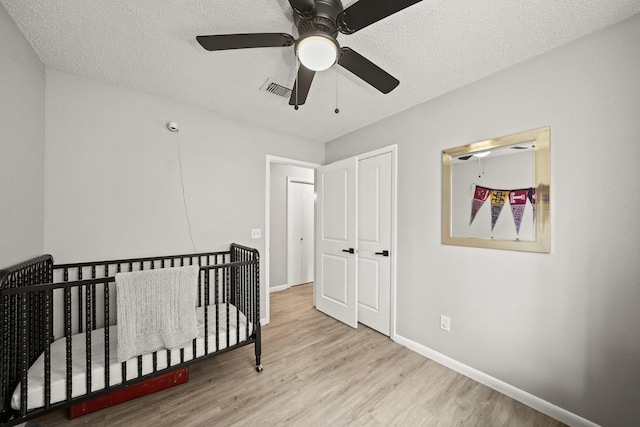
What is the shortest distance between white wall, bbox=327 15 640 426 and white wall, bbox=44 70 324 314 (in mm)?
2111

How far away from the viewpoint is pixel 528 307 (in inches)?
66.3

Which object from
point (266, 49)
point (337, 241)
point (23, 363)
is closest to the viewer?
point (23, 363)

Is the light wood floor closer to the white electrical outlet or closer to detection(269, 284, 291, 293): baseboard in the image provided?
the white electrical outlet

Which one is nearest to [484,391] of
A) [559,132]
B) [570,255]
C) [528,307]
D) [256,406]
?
[528,307]

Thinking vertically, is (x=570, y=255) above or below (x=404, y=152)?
below

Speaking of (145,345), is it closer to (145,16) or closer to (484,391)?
(145,16)

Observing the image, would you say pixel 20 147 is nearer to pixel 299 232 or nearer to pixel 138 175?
pixel 138 175

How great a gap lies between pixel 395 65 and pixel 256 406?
100 inches

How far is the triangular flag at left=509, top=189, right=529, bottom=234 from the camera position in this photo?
1711 millimetres

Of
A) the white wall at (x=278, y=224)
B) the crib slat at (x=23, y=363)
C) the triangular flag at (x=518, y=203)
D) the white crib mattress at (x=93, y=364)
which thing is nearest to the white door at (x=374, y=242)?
the triangular flag at (x=518, y=203)

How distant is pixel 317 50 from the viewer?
1151mm

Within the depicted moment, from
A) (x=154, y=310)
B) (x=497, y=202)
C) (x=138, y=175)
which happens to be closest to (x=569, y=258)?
(x=497, y=202)

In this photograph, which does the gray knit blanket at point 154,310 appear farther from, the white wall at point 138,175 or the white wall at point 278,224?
the white wall at point 278,224

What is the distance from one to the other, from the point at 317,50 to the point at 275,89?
1.04 meters
